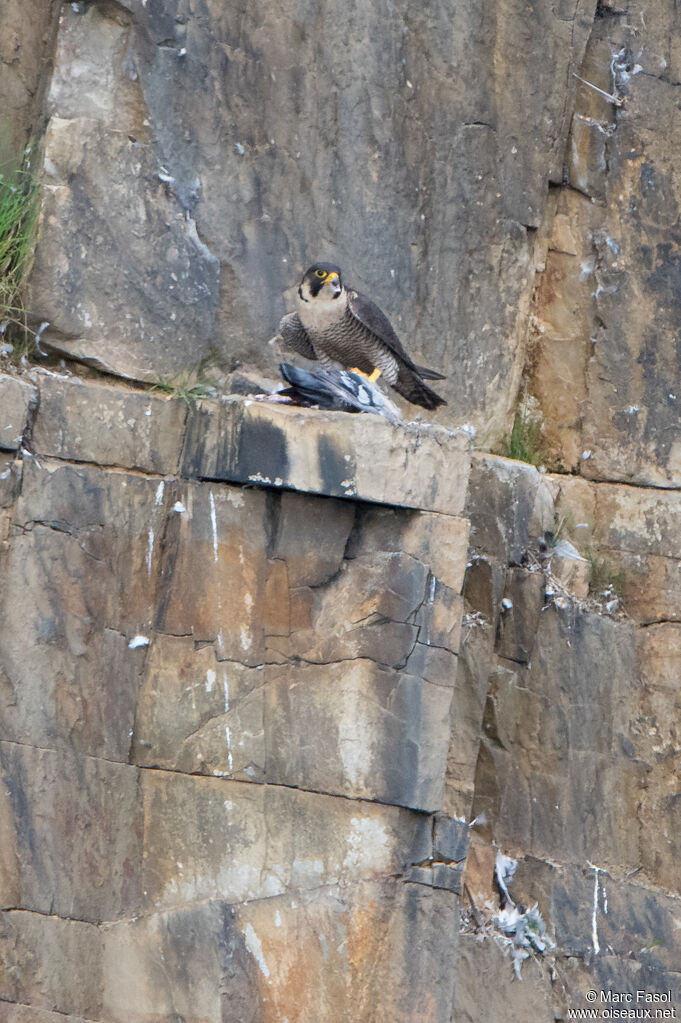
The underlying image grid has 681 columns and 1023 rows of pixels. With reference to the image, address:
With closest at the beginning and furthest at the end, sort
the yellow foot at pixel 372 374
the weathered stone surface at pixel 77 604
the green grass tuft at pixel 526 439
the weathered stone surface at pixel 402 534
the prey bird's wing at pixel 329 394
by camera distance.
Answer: the weathered stone surface at pixel 77 604
the weathered stone surface at pixel 402 534
the prey bird's wing at pixel 329 394
the yellow foot at pixel 372 374
the green grass tuft at pixel 526 439

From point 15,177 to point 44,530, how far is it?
1751 millimetres

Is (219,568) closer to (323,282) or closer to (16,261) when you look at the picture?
(323,282)

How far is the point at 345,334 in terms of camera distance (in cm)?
595

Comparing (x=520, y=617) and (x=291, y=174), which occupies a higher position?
(x=291, y=174)

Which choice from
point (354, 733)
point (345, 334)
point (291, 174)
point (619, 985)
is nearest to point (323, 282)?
point (345, 334)

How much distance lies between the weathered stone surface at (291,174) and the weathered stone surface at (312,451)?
0.74m

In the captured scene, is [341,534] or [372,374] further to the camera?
[372,374]

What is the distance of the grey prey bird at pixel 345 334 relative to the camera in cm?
583

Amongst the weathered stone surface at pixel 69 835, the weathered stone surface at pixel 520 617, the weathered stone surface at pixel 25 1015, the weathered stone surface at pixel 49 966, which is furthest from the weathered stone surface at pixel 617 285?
the weathered stone surface at pixel 25 1015

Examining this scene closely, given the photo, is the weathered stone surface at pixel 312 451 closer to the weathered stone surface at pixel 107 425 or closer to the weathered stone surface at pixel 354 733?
the weathered stone surface at pixel 107 425

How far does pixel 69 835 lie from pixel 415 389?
261cm

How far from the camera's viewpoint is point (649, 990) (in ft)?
20.7

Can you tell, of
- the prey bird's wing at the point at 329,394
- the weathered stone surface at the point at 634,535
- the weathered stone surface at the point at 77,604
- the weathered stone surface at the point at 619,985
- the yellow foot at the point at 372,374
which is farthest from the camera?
the weathered stone surface at the point at 634,535

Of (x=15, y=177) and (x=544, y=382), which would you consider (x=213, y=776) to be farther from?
(x=544, y=382)
